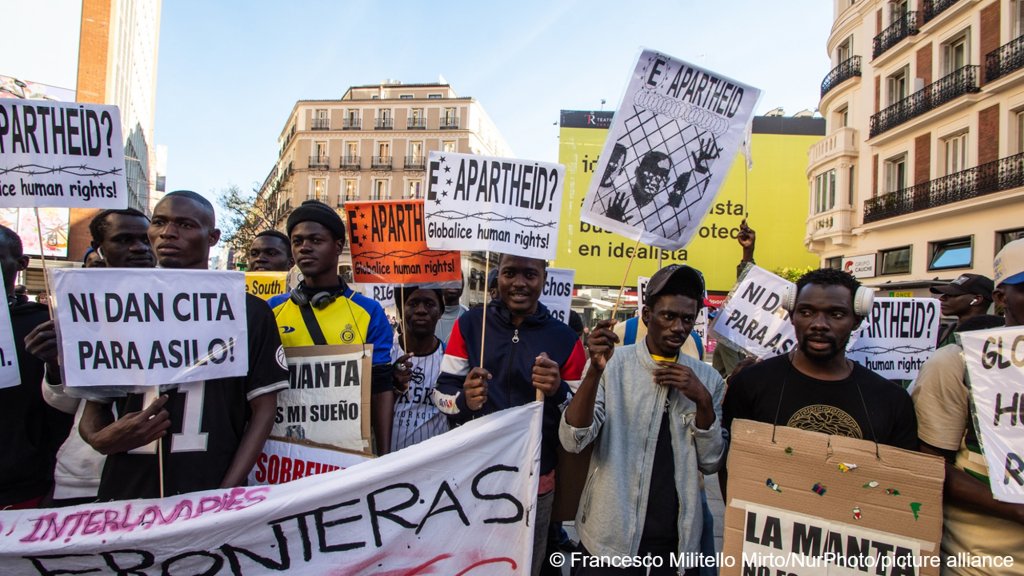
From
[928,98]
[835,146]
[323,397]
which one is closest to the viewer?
[323,397]

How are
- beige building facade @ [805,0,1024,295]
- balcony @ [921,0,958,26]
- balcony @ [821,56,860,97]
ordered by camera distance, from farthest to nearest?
balcony @ [821,56,860,97] → balcony @ [921,0,958,26] → beige building facade @ [805,0,1024,295]

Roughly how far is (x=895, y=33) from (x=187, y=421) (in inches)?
1131

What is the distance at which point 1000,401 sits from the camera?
7.26 ft

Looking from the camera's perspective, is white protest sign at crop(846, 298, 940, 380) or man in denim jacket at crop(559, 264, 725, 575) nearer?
man in denim jacket at crop(559, 264, 725, 575)

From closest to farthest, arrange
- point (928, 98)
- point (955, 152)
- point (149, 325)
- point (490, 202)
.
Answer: point (149, 325)
point (490, 202)
point (955, 152)
point (928, 98)

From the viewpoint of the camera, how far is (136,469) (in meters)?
2.41

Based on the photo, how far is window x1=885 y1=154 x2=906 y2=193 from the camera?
23625 mm

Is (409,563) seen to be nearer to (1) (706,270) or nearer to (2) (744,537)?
(2) (744,537)

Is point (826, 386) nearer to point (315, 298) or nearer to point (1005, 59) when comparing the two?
point (315, 298)

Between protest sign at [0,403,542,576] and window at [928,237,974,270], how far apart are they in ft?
75.2

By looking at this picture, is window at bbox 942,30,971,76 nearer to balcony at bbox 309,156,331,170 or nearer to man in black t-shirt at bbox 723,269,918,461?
man in black t-shirt at bbox 723,269,918,461

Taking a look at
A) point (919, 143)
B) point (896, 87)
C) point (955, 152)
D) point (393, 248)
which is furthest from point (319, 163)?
point (393, 248)

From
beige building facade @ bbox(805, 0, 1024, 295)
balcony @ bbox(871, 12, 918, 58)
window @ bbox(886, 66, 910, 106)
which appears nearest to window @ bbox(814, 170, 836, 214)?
beige building facade @ bbox(805, 0, 1024, 295)

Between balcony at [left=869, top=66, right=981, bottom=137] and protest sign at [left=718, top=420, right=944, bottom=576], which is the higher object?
balcony at [left=869, top=66, right=981, bottom=137]
